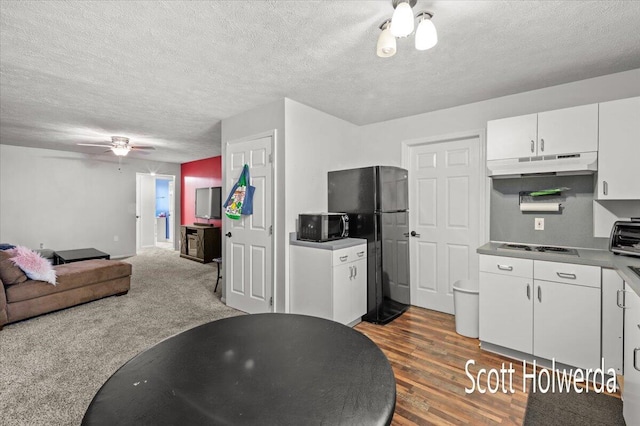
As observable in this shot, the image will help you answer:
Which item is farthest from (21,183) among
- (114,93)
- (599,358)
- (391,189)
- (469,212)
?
(599,358)

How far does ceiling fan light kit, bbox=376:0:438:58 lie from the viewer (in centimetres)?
138

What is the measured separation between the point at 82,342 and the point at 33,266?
1.29 m

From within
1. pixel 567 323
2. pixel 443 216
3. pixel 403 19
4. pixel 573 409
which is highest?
pixel 403 19

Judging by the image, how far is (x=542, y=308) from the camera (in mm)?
2264

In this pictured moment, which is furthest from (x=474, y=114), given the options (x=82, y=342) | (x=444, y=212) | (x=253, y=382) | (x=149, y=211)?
(x=149, y=211)

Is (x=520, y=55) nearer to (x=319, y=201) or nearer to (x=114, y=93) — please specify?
(x=319, y=201)

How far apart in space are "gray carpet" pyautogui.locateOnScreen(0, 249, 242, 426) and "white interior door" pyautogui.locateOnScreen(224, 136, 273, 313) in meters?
0.38

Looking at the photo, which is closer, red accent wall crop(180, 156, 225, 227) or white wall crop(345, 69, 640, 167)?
white wall crop(345, 69, 640, 167)

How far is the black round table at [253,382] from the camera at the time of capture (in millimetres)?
732

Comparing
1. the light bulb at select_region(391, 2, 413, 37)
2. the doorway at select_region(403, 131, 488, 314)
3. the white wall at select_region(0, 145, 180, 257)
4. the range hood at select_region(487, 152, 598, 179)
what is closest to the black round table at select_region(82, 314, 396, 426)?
the light bulb at select_region(391, 2, 413, 37)

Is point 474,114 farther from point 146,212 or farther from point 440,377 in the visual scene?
point 146,212

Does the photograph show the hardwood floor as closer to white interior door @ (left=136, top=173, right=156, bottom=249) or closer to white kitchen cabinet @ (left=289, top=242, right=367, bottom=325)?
white kitchen cabinet @ (left=289, top=242, right=367, bottom=325)

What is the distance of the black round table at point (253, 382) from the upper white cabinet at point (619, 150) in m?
2.45

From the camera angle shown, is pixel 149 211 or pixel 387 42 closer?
pixel 387 42
